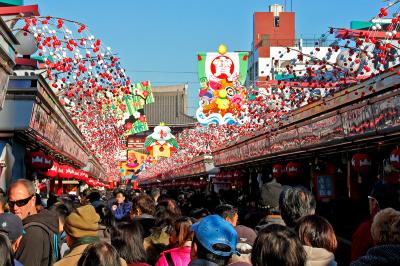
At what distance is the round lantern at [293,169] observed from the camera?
18.5 meters

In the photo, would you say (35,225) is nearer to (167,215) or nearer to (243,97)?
(167,215)

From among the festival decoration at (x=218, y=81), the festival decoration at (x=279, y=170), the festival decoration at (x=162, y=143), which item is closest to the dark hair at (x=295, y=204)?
the festival decoration at (x=279, y=170)

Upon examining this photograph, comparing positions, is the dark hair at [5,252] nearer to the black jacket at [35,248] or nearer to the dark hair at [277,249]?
the dark hair at [277,249]

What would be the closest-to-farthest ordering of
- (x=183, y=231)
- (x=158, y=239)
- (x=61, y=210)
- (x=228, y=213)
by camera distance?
(x=183, y=231) < (x=158, y=239) < (x=228, y=213) < (x=61, y=210)

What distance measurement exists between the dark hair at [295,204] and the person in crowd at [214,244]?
1.86 m

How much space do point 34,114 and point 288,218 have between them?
23.6 ft

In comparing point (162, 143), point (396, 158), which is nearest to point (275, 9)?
point (162, 143)

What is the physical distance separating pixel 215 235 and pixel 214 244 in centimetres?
6

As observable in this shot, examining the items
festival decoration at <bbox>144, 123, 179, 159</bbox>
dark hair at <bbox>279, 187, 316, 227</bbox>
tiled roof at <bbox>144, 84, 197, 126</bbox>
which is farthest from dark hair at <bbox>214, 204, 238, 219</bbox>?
tiled roof at <bbox>144, 84, 197, 126</bbox>

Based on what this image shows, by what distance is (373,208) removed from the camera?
6.79m

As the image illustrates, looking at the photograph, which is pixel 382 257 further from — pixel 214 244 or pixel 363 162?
pixel 363 162

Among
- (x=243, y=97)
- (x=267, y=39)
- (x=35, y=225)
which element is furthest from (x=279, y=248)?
(x=267, y=39)

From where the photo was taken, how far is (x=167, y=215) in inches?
337

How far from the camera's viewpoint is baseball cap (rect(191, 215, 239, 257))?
14.6 ft
